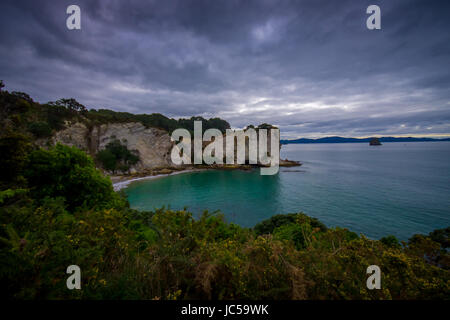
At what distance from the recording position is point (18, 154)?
25.8 ft

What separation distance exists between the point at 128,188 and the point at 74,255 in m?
31.2

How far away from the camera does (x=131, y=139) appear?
44375mm

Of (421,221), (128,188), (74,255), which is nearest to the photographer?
(74,255)

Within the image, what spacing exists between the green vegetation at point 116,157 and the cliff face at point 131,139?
1353 mm

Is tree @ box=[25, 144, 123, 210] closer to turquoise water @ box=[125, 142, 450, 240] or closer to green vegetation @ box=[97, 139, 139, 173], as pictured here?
turquoise water @ box=[125, 142, 450, 240]

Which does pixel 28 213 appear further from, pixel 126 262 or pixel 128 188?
pixel 128 188

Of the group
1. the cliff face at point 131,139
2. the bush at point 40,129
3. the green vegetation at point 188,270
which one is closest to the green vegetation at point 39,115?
the bush at point 40,129

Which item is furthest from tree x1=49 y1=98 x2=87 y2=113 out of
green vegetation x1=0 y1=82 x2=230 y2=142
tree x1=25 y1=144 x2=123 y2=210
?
tree x1=25 y1=144 x2=123 y2=210

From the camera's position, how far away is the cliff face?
123 ft

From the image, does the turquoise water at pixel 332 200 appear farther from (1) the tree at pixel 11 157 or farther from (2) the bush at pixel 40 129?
(2) the bush at pixel 40 129

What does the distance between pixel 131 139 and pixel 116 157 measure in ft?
20.0

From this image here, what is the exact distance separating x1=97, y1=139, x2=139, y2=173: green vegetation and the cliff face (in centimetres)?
135

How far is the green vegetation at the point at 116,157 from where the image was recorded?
3853cm
